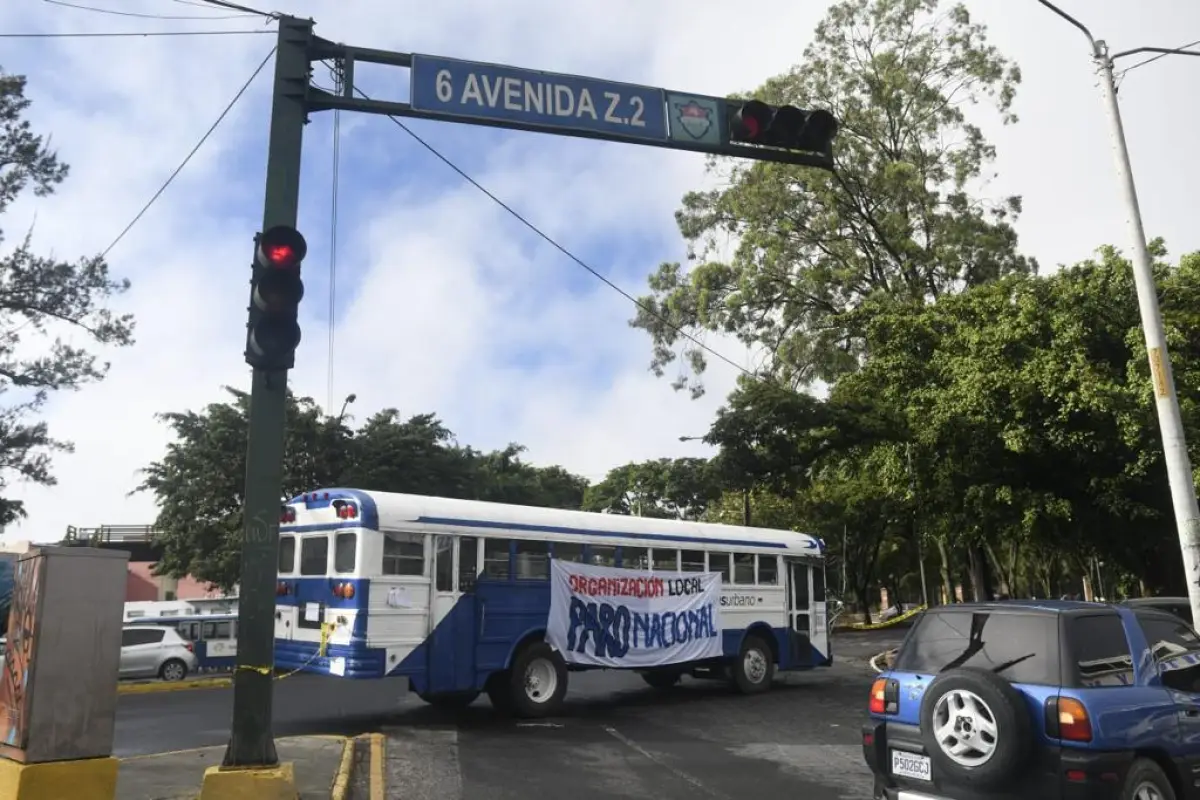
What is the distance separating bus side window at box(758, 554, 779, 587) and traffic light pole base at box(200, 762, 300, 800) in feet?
36.4

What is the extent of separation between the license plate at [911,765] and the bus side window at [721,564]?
9337 millimetres

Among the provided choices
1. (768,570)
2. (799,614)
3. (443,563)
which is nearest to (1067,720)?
(443,563)

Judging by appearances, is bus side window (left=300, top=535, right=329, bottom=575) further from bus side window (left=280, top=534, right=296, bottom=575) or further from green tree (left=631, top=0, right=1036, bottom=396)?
green tree (left=631, top=0, right=1036, bottom=396)

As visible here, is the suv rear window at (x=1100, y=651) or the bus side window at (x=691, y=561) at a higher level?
the bus side window at (x=691, y=561)

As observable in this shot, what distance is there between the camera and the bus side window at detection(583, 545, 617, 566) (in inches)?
567

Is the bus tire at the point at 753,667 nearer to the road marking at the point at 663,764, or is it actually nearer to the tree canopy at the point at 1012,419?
the road marking at the point at 663,764

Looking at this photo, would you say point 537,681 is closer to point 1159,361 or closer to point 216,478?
point 1159,361

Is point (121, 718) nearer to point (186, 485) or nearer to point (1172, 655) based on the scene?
point (1172, 655)

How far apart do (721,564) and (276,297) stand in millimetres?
10620

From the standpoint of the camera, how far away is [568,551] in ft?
46.3

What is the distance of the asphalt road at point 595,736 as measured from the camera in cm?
908

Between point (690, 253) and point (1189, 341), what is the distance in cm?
1642

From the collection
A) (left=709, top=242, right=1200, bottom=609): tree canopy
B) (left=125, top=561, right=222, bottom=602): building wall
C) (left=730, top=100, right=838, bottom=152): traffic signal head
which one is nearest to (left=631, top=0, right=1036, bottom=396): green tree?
(left=709, top=242, right=1200, bottom=609): tree canopy

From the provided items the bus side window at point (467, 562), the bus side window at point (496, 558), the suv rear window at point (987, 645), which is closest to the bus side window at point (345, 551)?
the bus side window at point (467, 562)
